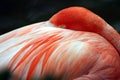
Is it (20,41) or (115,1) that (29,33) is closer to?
(20,41)

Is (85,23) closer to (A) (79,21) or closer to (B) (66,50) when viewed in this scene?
(A) (79,21)

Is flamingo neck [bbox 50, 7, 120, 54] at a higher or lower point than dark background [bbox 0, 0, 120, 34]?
higher

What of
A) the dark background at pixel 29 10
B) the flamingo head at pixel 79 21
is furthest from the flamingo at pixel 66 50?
the dark background at pixel 29 10

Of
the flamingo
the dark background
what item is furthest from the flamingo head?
the dark background

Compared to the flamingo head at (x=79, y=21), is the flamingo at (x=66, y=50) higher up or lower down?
lower down

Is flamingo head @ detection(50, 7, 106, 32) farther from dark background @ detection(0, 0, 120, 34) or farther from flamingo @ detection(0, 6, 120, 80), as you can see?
dark background @ detection(0, 0, 120, 34)

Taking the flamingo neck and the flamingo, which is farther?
the flamingo neck

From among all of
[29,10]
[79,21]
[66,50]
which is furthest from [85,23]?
[29,10]

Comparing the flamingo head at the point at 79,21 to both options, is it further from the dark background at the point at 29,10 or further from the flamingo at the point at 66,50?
the dark background at the point at 29,10
